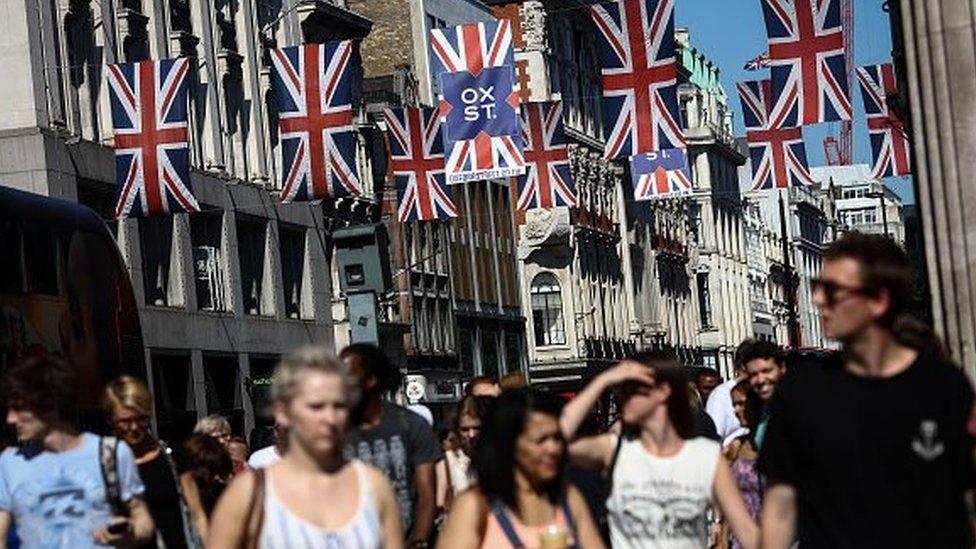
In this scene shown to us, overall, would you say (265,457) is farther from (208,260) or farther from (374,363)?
(208,260)

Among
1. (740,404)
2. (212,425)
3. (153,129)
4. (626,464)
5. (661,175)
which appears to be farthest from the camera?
(661,175)

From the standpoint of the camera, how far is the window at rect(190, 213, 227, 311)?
49344 millimetres

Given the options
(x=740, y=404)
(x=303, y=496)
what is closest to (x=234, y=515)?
(x=303, y=496)

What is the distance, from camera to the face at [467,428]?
14691mm

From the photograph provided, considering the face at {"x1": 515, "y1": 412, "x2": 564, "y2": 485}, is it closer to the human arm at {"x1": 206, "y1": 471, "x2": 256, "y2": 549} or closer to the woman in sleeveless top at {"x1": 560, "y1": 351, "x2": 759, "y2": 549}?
the woman in sleeveless top at {"x1": 560, "y1": 351, "x2": 759, "y2": 549}

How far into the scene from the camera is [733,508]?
9.22 metres

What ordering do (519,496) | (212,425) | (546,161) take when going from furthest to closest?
(546,161), (212,425), (519,496)

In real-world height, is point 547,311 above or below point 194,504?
below

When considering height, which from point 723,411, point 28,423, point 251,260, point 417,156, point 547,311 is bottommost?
point 547,311

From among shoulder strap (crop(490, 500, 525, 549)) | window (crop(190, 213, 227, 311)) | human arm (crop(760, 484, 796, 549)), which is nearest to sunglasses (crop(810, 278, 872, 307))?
human arm (crop(760, 484, 796, 549))

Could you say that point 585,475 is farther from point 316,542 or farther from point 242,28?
point 242,28

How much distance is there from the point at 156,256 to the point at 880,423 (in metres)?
40.2

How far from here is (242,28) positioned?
54.4 m

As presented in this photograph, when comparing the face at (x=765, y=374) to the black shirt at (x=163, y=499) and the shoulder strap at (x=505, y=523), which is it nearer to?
the black shirt at (x=163, y=499)
